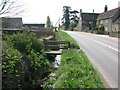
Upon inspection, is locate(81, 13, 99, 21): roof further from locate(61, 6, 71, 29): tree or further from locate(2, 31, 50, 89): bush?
locate(2, 31, 50, 89): bush

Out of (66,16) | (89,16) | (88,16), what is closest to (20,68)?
(88,16)

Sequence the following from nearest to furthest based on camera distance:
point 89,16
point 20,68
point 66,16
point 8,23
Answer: point 20,68 → point 8,23 → point 89,16 → point 66,16

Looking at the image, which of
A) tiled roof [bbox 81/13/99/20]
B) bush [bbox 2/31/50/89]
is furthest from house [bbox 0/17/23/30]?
tiled roof [bbox 81/13/99/20]

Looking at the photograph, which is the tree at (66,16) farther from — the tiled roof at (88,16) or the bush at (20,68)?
the bush at (20,68)

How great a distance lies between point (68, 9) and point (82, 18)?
86.8ft

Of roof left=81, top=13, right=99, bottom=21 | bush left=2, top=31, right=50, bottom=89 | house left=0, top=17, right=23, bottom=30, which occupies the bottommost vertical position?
bush left=2, top=31, right=50, bottom=89

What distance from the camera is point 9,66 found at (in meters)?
6.05

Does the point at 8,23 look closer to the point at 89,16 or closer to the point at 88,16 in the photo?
the point at 88,16

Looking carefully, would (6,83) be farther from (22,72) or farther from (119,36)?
(119,36)

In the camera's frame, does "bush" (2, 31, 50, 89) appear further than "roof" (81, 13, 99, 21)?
No

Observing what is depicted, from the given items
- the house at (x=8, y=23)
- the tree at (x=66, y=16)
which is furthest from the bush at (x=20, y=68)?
the tree at (x=66, y=16)

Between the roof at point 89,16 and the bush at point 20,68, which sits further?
the roof at point 89,16

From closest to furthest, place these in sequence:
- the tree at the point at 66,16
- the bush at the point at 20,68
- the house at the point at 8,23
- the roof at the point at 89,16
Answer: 1. the bush at the point at 20,68
2. the house at the point at 8,23
3. the roof at the point at 89,16
4. the tree at the point at 66,16

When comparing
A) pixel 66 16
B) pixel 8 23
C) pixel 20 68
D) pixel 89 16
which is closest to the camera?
pixel 20 68
